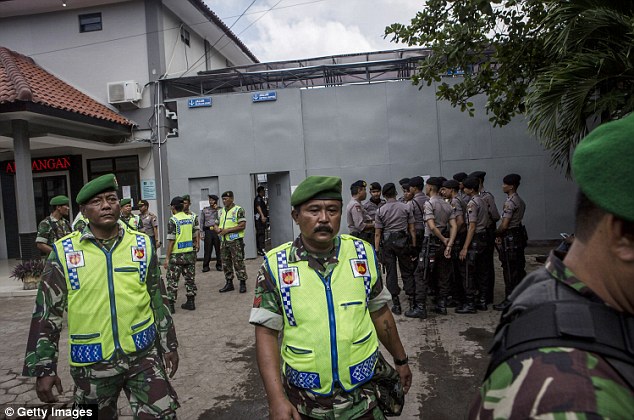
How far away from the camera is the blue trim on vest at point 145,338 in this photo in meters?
2.86

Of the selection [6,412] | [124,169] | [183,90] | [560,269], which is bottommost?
[6,412]

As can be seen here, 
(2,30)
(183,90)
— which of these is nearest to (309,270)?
(183,90)

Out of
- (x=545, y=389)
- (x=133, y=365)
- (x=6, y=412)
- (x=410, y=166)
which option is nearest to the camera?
(x=545, y=389)

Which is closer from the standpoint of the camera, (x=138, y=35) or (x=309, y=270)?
(x=309, y=270)

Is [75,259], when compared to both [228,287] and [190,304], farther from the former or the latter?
[228,287]

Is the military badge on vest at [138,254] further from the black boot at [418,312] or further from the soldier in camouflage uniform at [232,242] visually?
the soldier in camouflage uniform at [232,242]

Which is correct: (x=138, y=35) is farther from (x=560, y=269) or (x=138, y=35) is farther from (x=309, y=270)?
(x=560, y=269)

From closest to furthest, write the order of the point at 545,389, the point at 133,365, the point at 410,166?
the point at 545,389 < the point at 133,365 < the point at 410,166

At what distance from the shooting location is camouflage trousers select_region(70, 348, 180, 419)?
8.97ft

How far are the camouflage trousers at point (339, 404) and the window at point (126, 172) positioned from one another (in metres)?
12.8

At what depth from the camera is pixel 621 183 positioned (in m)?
0.84

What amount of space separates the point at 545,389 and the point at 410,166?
476 inches

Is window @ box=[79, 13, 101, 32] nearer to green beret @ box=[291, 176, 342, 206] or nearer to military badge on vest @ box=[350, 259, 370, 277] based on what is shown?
green beret @ box=[291, 176, 342, 206]

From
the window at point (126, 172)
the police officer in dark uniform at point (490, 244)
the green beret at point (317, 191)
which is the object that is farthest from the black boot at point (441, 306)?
the window at point (126, 172)
